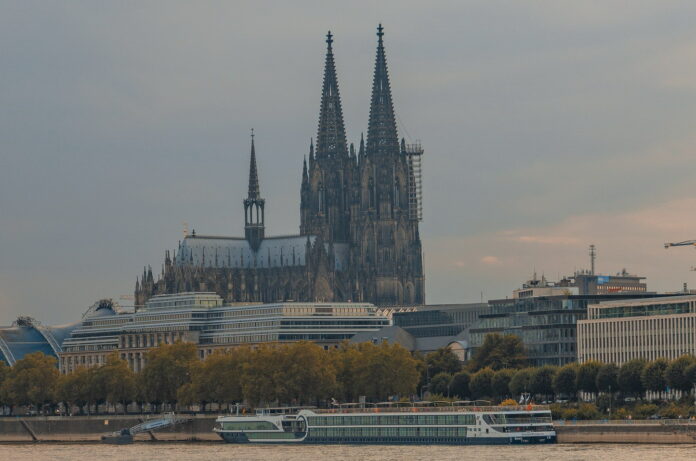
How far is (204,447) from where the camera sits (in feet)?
603

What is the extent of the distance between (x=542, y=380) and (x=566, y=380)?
4.48 meters

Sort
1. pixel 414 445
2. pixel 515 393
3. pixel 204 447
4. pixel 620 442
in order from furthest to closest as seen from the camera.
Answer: pixel 515 393
pixel 204 447
pixel 414 445
pixel 620 442

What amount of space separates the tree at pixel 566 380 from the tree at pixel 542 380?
2.42 metres

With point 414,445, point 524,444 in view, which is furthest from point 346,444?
point 524,444

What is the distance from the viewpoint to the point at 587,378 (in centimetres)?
18738

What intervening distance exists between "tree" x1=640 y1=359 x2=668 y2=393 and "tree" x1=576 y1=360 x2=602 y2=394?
7.57 m

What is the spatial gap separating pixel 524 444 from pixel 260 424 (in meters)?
29.8

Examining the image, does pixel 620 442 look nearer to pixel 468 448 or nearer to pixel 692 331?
pixel 468 448

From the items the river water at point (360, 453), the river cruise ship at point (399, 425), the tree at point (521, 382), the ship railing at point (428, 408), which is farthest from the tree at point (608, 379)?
the river water at point (360, 453)

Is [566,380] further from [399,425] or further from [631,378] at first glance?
[399,425]

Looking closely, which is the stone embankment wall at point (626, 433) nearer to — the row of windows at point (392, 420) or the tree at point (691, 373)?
the row of windows at point (392, 420)

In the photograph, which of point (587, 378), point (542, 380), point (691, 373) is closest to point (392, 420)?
point (587, 378)

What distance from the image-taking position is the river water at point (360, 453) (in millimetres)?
145625

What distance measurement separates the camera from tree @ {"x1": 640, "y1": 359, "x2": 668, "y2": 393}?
587 ft
